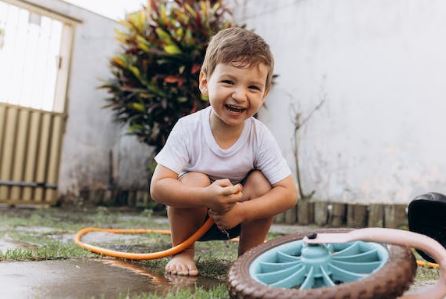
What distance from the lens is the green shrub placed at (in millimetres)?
4422

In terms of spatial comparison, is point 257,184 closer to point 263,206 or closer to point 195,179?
point 263,206

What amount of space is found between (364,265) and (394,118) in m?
2.93

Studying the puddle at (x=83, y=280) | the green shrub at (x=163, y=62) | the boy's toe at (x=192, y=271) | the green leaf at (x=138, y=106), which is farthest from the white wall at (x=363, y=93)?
the puddle at (x=83, y=280)

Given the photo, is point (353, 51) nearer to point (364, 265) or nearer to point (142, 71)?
point (142, 71)

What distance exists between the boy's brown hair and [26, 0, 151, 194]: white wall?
3955 millimetres

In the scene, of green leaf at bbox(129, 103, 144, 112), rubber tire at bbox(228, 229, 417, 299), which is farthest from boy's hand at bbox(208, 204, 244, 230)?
green leaf at bbox(129, 103, 144, 112)

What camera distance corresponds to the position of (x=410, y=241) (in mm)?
1049

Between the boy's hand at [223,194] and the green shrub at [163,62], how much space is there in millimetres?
2936

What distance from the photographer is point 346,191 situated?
406 centimetres

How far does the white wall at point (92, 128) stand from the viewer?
5.45m

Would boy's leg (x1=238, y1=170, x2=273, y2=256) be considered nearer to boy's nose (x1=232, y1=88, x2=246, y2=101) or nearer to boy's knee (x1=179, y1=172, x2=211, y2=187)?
boy's knee (x1=179, y1=172, x2=211, y2=187)

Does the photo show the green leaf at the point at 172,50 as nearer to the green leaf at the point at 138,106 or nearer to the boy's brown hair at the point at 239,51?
the green leaf at the point at 138,106

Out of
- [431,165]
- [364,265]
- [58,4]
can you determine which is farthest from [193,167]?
[58,4]

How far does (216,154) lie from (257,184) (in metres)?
0.19
